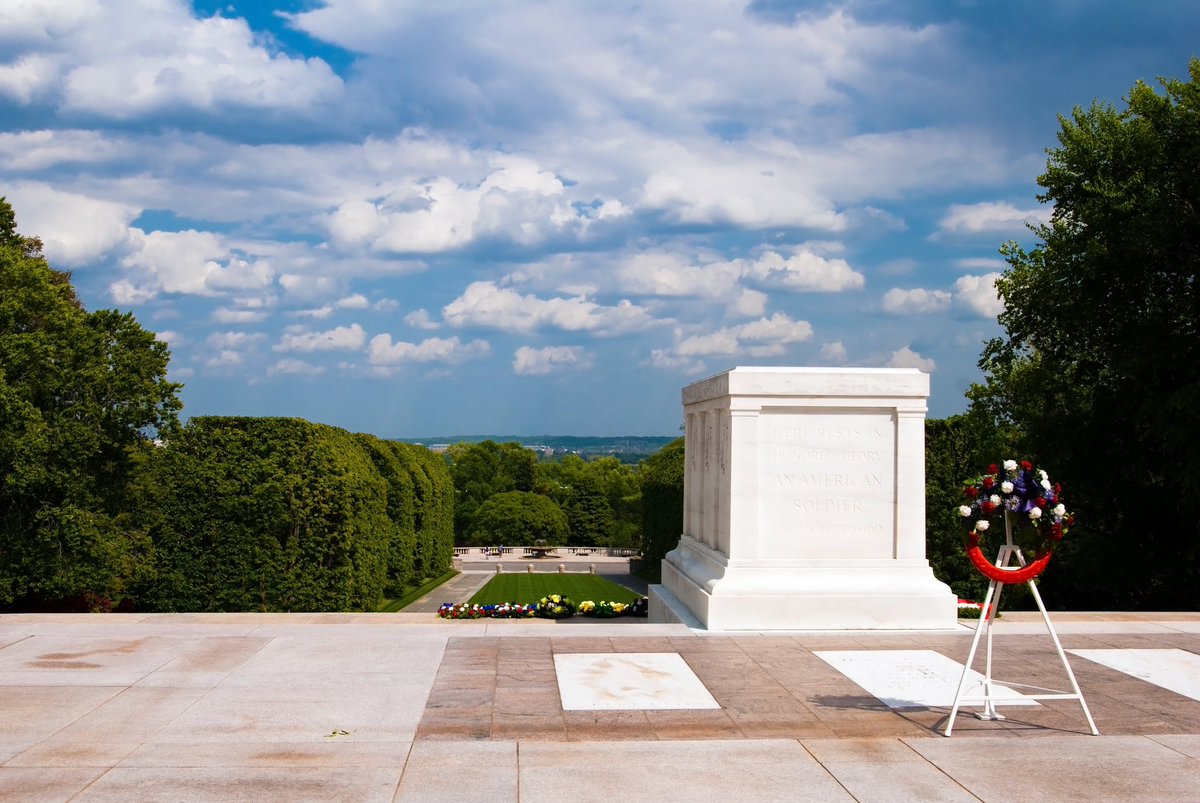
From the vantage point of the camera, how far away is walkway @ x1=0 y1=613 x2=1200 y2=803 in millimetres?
7637

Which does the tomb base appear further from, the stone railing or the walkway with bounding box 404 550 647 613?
the stone railing

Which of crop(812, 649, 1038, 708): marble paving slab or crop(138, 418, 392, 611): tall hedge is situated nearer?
Result: crop(812, 649, 1038, 708): marble paving slab

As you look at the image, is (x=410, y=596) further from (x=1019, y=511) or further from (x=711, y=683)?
(x=1019, y=511)

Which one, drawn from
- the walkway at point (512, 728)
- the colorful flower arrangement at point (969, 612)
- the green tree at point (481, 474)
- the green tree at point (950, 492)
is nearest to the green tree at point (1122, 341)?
the green tree at point (950, 492)

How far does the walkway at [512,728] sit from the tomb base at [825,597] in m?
0.68

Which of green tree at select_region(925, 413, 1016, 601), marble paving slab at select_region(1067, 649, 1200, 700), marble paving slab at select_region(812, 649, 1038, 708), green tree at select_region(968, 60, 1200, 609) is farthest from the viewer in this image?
green tree at select_region(925, 413, 1016, 601)

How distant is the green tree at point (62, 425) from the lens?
27.6m

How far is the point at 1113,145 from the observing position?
2456 cm

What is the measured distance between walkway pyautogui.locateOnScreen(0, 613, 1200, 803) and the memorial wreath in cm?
146

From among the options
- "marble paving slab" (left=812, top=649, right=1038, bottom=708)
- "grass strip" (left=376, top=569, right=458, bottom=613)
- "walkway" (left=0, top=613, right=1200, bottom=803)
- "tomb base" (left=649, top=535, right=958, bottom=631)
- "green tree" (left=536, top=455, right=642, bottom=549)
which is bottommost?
"grass strip" (left=376, top=569, right=458, bottom=613)

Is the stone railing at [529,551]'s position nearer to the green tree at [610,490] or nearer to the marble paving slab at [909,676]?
the green tree at [610,490]

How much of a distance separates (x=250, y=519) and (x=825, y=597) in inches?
974

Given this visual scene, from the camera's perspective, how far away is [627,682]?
1096 centimetres

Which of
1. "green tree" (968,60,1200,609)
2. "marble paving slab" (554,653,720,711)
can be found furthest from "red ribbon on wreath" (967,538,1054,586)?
"green tree" (968,60,1200,609)
